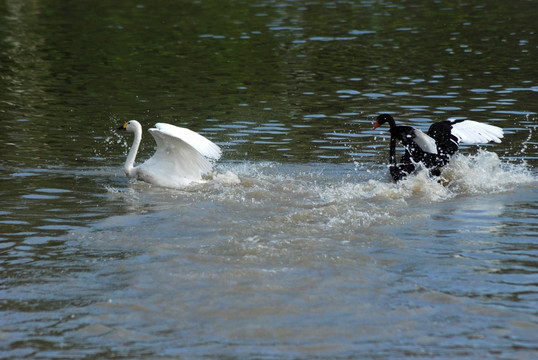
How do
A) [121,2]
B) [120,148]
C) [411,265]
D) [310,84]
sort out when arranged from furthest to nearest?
1. [121,2]
2. [310,84]
3. [120,148]
4. [411,265]

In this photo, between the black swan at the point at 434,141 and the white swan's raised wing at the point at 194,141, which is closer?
the white swan's raised wing at the point at 194,141

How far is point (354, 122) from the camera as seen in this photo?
16484 mm

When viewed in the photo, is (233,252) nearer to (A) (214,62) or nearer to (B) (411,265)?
(B) (411,265)

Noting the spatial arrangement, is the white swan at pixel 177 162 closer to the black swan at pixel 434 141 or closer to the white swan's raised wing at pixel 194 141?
the white swan's raised wing at pixel 194 141

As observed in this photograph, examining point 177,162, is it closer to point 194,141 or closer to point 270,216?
point 194,141

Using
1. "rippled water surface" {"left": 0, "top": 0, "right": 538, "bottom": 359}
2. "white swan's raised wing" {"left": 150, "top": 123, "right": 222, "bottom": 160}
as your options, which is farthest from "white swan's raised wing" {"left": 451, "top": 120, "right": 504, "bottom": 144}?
"white swan's raised wing" {"left": 150, "top": 123, "right": 222, "bottom": 160}

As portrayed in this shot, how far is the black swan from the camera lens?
12.1m

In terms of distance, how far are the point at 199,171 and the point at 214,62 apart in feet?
40.7

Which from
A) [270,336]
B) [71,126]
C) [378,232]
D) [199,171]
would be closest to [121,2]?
[71,126]

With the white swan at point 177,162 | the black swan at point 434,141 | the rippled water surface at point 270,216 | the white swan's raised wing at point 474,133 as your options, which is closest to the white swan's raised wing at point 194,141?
the white swan at point 177,162

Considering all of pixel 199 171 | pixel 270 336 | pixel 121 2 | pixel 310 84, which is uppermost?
pixel 121 2

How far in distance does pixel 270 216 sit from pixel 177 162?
9.00 feet

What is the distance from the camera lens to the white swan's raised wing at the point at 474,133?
40.9ft

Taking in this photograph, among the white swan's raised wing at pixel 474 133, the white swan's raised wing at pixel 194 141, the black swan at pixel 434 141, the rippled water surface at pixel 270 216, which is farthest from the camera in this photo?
the white swan's raised wing at pixel 474 133
